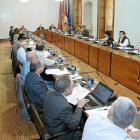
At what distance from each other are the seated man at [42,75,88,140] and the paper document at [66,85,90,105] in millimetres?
296

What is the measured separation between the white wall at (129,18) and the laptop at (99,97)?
5.45 meters

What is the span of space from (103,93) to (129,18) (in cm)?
610

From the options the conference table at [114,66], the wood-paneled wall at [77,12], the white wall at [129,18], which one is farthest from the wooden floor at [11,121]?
the wood-paneled wall at [77,12]

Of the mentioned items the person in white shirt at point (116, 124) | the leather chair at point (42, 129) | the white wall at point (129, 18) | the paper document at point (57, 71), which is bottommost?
the leather chair at point (42, 129)

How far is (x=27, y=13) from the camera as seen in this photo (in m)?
14.4

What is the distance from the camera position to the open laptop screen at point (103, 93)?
83.5 inches

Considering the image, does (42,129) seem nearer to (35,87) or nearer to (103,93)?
(103,93)

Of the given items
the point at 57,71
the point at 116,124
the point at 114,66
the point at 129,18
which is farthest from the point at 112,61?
the point at 129,18

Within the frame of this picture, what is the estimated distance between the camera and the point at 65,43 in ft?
26.8

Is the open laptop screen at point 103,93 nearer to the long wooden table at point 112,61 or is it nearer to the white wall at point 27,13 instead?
the long wooden table at point 112,61

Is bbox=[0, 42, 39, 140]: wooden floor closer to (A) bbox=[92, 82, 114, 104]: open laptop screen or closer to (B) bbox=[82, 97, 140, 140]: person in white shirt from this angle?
(A) bbox=[92, 82, 114, 104]: open laptop screen

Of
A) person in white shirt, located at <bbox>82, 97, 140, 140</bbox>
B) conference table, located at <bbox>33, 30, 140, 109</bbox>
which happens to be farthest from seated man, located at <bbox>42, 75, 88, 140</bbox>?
conference table, located at <bbox>33, 30, 140, 109</bbox>

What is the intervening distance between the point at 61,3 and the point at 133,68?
1178cm

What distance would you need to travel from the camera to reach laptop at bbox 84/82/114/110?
83.7 inches
